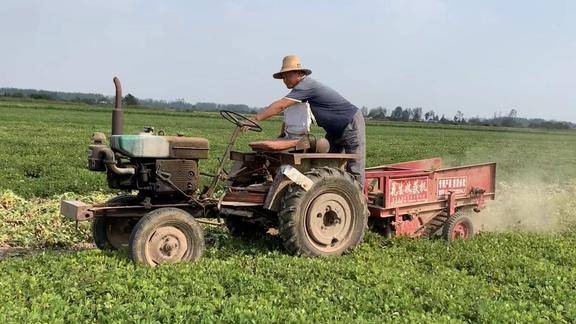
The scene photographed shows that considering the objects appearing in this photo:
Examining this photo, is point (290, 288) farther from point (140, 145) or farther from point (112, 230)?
point (112, 230)

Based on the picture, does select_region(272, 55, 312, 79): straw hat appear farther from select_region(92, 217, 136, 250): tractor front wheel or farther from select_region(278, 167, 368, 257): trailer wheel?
select_region(92, 217, 136, 250): tractor front wheel

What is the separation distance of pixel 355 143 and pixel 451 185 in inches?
79.4

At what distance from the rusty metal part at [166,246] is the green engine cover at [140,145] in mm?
818

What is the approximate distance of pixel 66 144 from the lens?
77.2ft

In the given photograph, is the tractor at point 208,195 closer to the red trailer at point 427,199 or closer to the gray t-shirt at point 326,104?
the gray t-shirt at point 326,104

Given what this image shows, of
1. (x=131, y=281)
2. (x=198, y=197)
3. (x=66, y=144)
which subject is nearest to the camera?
(x=131, y=281)

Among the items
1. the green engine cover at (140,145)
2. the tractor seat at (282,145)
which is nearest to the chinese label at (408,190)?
the tractor seat at (282,145)

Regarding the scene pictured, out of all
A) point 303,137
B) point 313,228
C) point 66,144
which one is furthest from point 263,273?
point 66,144

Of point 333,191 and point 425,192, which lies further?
point 425,192

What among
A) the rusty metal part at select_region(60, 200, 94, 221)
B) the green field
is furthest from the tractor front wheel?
the rusty metal part at select_region(60, 200, 94, 221)

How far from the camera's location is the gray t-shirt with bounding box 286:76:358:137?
22.9 ft

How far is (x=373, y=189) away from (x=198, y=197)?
256 cm

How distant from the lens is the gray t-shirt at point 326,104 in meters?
6.99

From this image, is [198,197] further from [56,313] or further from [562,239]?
[562,239]
